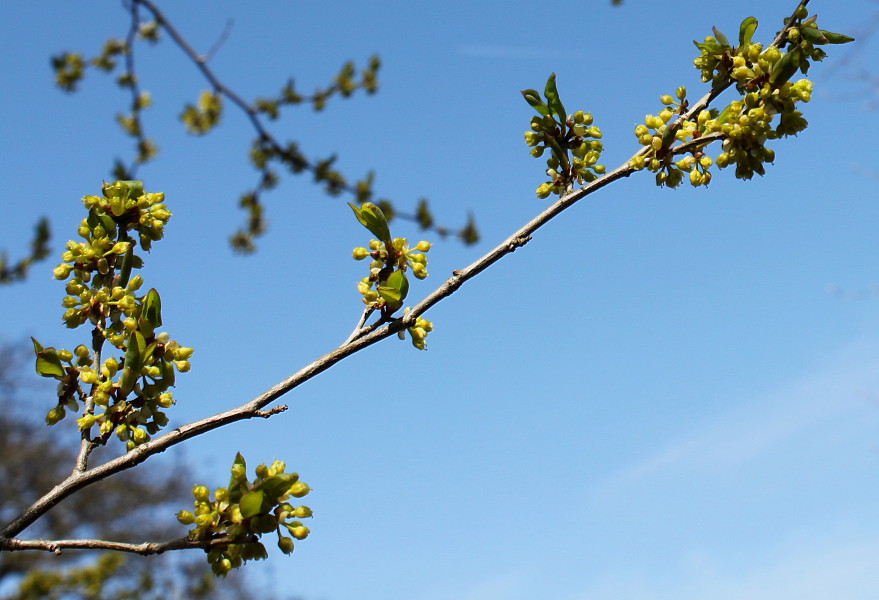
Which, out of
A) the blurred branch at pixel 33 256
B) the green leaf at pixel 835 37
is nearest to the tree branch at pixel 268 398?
the green leaf at pixel 835 37

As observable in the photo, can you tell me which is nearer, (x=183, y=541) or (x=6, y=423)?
(x=183, y=541)

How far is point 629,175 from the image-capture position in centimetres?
159

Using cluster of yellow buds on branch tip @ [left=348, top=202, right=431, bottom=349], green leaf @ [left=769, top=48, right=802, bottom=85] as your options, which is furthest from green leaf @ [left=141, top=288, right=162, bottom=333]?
green leaf @ [left=769, top=48, right=802, bottom=85]

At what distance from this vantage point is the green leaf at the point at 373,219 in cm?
149

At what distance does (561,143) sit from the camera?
1.76 meters

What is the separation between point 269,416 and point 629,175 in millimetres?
873

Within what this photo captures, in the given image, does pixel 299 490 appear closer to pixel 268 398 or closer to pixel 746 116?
pixel 268 398

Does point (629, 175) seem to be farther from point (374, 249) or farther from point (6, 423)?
point (6, 423)

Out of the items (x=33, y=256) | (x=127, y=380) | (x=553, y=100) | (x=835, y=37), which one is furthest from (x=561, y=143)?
(x=33, y=256)

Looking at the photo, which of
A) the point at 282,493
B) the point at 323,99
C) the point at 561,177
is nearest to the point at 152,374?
the point at 282,493

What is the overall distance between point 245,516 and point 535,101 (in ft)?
3.45

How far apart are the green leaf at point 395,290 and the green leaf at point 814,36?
3.19 feet

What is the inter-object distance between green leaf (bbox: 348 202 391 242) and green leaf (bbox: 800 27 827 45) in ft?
3.11

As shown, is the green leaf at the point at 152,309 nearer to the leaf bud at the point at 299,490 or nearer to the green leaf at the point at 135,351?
the green leaf at the point at 135,351
